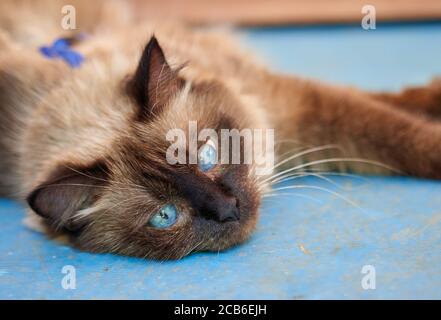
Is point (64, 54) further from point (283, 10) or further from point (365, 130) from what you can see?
point (283, 10)

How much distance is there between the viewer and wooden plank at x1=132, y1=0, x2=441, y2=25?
4.49 metres

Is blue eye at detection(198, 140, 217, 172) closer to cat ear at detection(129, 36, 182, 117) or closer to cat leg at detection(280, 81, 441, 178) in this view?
cat ear at detection(129, 36, 182, 117)

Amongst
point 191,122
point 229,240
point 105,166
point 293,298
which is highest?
point 191,122

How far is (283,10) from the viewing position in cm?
491

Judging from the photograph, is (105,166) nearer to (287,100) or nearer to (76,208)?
(76,208)

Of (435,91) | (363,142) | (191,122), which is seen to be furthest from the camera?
(435,91)

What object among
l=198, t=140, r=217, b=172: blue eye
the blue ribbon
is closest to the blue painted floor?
l=198, t=140, r=217, b=172: blue eye

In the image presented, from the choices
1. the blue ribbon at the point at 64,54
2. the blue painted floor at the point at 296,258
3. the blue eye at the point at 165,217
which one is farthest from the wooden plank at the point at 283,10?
the blue eye at the point at 165,217

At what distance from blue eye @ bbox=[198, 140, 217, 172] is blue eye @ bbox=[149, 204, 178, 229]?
6.0 inches

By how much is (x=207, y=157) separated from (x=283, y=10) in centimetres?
352

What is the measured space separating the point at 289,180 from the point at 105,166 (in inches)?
31.5

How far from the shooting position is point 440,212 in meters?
1.82

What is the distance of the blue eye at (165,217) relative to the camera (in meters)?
1.62

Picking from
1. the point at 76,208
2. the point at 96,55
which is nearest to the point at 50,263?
the point at 76,208
